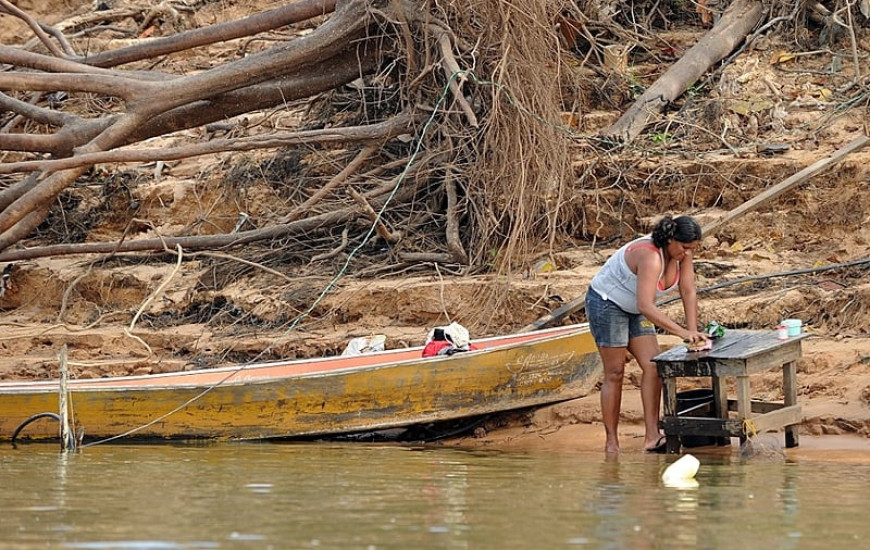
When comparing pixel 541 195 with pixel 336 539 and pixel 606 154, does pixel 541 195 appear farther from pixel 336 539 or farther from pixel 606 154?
pixel 336 539

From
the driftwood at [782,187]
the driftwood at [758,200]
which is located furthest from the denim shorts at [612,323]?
the driftwood at [782,187]

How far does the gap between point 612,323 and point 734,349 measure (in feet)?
2.30

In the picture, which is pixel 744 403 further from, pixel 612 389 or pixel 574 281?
pixel 574 281

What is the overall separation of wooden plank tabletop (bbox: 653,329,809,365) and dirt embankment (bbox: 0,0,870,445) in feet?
4.06

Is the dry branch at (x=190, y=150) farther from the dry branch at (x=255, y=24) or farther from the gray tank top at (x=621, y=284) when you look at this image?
the gray tank top at (x=621, y=284)

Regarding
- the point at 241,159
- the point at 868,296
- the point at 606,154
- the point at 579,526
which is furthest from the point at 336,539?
the point at 241,159

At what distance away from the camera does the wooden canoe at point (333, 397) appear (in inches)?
365

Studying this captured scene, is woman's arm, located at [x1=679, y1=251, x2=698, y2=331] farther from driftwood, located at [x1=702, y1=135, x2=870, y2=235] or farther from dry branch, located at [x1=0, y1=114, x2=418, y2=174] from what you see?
dry branch, located at [x1=0, y1=114, x2=418, y2=174]

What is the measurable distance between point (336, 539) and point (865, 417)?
13.7ft

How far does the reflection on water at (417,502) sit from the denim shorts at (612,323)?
0.68 m

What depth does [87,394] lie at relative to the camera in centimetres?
948

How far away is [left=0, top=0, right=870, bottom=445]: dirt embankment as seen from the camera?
10219 mm

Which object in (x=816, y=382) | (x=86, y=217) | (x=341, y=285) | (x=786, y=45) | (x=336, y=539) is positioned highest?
(x=786, y=45)

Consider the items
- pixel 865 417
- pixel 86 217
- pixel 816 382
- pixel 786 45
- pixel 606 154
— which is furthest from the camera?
pixel 86 217
